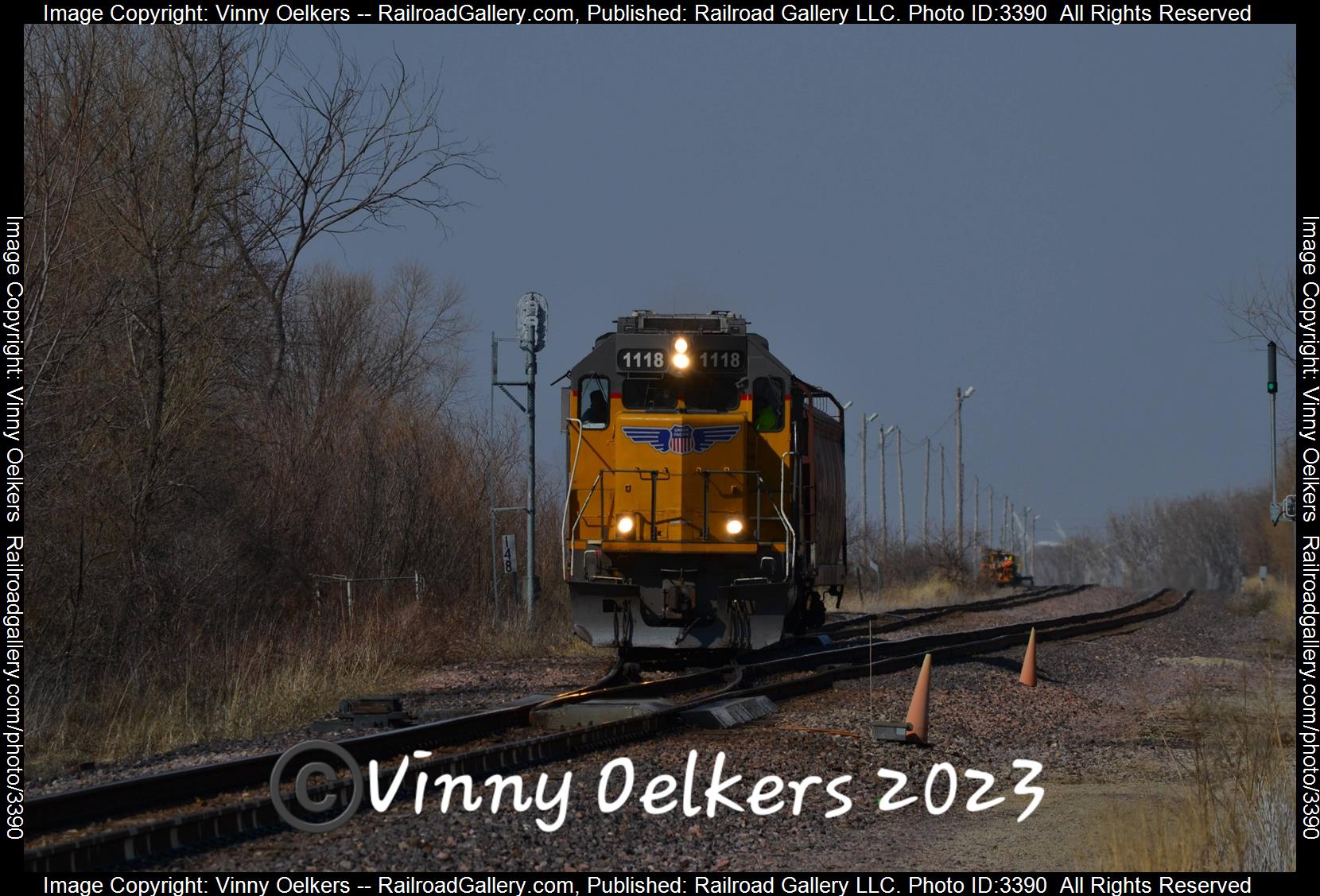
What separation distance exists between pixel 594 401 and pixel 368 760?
7.39 metres

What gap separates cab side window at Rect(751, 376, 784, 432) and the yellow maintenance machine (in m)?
41.9

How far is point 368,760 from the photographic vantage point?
9.20 m

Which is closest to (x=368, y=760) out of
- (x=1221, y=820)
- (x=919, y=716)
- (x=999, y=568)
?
(x=919, y=716)

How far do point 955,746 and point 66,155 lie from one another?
11.1 m

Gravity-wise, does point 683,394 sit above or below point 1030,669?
above

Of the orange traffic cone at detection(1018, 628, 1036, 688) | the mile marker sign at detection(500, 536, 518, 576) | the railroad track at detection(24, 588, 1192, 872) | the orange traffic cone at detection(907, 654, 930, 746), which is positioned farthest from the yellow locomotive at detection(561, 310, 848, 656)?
the mile marker sign at detection(500, 536, 518, 576)

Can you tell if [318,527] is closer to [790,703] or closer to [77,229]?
[77,229]

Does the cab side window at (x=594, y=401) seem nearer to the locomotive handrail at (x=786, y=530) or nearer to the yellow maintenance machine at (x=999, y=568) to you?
the locomotive handrail at (x=786, y=530)

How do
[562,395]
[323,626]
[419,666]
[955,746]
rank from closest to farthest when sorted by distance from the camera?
[955,746]
[562,395]
[419,666]
[323,626]

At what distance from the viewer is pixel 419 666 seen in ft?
56.8

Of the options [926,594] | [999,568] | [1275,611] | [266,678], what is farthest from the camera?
[999,568]

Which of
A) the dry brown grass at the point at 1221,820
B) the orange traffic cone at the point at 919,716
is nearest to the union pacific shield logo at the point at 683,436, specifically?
the orange traffic cone at the point at 919,716

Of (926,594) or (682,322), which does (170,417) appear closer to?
(682,322)
